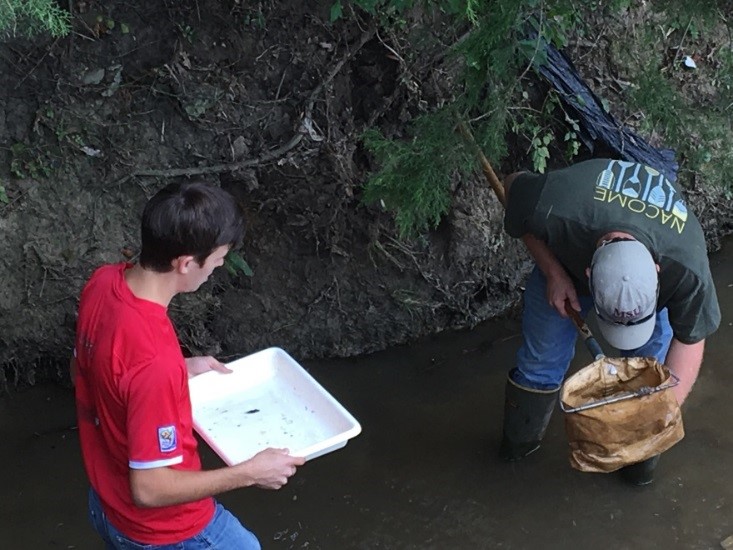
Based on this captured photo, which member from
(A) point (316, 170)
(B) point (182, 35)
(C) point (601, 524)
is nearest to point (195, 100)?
(B) point (182, 35)

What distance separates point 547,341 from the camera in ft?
9.74

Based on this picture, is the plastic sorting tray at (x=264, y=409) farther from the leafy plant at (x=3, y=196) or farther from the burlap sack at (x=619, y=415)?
the leafy plant at (x=3, y=196)

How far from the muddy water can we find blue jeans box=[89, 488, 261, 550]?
0.98 m

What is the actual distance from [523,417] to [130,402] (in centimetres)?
190

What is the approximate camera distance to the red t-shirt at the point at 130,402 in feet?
5.37

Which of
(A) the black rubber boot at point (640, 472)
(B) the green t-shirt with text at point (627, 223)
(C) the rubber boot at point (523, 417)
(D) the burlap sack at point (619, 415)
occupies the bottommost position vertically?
(A) the black rubber boot at point (640, 472)

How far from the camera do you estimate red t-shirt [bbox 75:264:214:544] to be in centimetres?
164

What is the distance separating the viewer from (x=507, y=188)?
9.55 ft

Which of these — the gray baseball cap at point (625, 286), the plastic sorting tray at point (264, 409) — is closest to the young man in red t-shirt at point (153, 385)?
the plastic sorting tray at point (264, 409)

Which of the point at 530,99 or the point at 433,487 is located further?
the point at 530,99

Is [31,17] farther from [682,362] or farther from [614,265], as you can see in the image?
[682,362]

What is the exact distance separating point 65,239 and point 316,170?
113 centimetres

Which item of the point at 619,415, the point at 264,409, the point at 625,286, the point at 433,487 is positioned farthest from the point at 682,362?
the point at 264,409

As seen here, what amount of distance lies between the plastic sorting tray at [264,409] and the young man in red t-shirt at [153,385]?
1.75 feet
